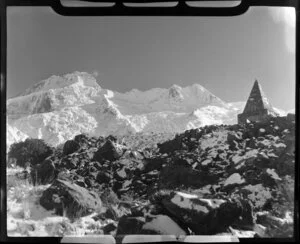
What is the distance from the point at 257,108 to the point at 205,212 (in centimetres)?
67

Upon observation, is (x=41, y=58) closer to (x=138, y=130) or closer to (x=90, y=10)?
(x=90, y=10)

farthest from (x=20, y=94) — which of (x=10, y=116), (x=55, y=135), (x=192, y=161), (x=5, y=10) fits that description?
(x=192, y=161)

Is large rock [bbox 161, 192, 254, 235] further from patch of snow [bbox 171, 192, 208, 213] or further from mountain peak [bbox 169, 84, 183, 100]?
mountain peak [bbox 169, 84, 183, 100]

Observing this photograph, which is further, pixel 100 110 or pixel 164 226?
pixel 100 110

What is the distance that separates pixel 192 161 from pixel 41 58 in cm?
106

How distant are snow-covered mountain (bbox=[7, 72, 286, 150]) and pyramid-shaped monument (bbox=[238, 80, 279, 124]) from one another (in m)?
0.04

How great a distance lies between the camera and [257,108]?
2.53m

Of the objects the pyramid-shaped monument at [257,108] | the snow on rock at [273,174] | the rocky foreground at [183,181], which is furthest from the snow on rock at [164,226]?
the pyramid-shaped monument at [257,108]

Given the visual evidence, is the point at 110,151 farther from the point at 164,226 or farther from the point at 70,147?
the point at 164,226

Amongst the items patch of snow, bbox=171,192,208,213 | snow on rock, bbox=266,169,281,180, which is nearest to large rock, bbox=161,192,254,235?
patch of snow, bbox=171,192,208,213

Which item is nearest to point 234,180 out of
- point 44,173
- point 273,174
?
point 273,174

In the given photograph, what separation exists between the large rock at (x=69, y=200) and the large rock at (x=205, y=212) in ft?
1.42

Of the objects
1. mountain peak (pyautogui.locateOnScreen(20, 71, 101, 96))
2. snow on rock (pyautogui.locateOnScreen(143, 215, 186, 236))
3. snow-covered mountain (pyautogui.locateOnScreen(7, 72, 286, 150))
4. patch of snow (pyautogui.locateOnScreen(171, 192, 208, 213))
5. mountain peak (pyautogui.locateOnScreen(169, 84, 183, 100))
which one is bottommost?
snow on rock (pyautogui.locateOnScreen(143, 215, 186, 236))

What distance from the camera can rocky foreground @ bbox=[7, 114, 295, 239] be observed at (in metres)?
2.48
